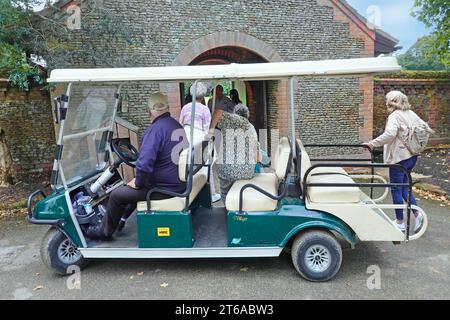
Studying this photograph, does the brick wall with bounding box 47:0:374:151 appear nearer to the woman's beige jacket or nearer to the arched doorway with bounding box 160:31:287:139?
the arched doorway with bounding box 160:31:287:139

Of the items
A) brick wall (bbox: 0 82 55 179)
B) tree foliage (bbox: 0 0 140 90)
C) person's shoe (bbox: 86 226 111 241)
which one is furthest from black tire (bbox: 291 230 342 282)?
brick wall (bbox: 0 82 55 179)

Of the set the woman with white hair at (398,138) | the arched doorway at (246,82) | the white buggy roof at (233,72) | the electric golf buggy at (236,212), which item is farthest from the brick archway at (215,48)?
the woman with white hair at (398,138)

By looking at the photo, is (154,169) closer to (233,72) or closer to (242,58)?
(233,72)

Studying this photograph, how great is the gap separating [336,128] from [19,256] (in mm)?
7402

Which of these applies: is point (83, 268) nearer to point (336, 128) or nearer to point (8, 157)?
point (8, 157)

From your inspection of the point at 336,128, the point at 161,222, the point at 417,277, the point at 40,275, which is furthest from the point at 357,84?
the point at 40,275

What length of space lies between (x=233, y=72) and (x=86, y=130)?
71.0 inches

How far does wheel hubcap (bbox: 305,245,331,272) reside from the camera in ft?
10.8

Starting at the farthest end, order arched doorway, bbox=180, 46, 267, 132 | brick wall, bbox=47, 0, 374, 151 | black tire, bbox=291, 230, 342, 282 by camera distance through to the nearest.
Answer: arched doorway, bbox=180, 46, 267, 132 → brick wall, bbox=47, 0, 374, 151 → black tire, bbox=291, 230, 342, 282

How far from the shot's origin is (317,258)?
333 cm

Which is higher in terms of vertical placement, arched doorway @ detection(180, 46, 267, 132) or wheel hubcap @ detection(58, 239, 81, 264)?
arched doorway @ detection(180, 46, 267, 132)

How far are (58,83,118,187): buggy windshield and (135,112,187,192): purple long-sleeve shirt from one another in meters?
0.77

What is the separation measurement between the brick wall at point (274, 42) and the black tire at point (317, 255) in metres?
5.02

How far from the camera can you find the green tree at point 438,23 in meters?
8.09
